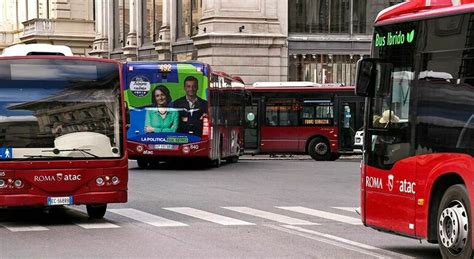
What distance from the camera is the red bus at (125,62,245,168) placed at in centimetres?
2728

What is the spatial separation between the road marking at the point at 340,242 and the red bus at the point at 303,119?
22087mm

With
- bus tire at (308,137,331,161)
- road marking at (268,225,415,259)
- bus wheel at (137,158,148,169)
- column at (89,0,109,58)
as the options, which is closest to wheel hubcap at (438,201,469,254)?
road marking at (268,225,415,259)

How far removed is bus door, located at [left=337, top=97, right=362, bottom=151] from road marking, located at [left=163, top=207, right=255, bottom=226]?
65.2 ft

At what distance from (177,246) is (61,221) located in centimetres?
359

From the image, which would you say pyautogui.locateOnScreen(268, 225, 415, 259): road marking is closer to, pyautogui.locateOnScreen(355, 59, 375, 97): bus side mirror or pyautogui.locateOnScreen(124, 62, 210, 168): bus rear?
pyautogui.locateOnScreen(355, 59, 375, 97): bus side mirror

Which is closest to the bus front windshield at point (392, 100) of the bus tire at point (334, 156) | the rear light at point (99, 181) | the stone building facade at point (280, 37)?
the rear light at point (99, 181)

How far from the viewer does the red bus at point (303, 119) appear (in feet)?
117

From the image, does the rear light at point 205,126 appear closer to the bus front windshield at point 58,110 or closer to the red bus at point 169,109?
the red bus at point 169,109

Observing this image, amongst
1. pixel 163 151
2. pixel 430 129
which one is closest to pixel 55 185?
pixel 430 129

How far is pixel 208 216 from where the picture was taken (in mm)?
15125

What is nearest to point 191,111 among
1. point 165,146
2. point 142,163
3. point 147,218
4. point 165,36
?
point 165,146

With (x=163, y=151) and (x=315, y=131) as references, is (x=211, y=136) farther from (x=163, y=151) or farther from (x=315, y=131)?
(x=315, y=131)

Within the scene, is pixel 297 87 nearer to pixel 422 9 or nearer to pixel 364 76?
pixel 364 76

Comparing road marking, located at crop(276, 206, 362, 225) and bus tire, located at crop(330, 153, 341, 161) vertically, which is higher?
road marking, located at crop(276, 206, 362, 225)
